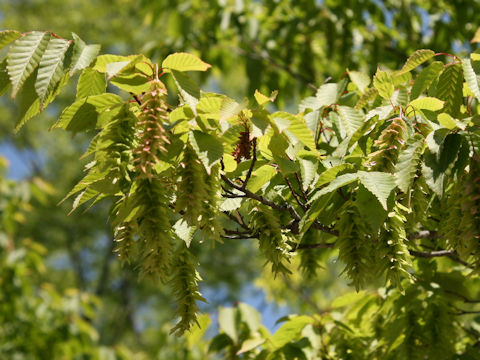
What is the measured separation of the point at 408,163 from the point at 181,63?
2.25 ft

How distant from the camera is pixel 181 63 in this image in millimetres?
1479

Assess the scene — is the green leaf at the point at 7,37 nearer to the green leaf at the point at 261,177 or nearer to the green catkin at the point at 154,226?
the green catkin at the point at 154,226

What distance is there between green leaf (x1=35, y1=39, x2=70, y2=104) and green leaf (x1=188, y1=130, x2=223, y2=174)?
1.55 ft

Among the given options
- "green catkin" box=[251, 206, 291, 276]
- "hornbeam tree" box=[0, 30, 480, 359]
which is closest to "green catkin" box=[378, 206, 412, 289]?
"hornbeam tree" box=[0, 30, 480, 359]

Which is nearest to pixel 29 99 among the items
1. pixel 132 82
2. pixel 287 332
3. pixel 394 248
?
pixel 132 82

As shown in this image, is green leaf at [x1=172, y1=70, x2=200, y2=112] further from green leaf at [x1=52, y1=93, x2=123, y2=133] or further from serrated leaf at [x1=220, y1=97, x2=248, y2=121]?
green leaf at [x1=52, y1=93, x2=123, y2=133]

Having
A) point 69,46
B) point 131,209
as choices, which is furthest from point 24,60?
point 131,209

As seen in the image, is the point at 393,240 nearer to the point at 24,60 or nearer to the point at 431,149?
the point at 431,149

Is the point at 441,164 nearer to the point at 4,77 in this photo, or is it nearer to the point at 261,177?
the point at 261,177

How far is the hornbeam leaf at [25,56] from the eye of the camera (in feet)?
4.94

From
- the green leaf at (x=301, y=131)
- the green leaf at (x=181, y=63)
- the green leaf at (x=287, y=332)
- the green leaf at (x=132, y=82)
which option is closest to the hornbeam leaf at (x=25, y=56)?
the green leaf at (x=132, y=82)

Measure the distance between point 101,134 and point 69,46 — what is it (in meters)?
0.38

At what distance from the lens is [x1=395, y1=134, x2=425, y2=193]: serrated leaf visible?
4.45ft

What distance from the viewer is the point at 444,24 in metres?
4.09
